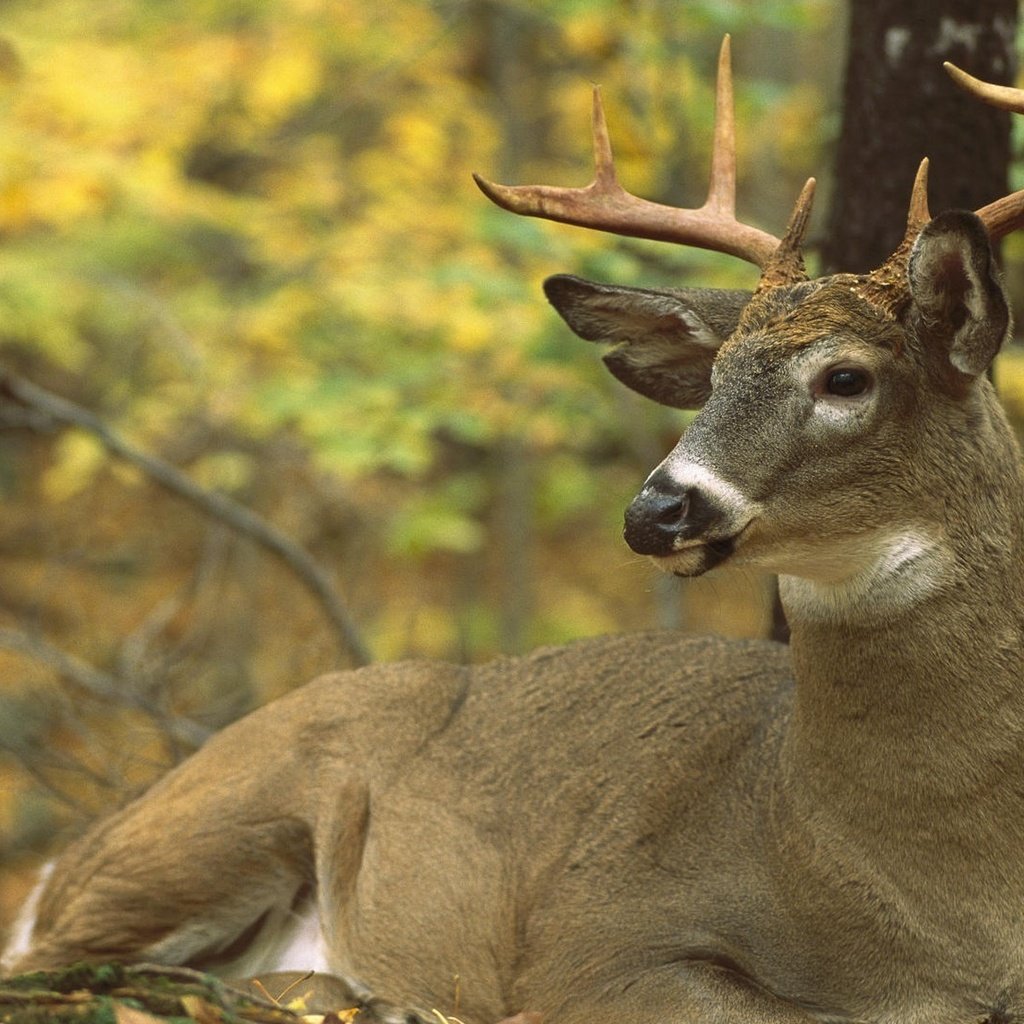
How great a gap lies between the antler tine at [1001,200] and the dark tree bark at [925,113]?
4.14ft

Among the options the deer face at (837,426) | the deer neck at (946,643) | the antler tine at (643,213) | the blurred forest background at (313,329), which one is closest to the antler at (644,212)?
the antler tine at (643,213)

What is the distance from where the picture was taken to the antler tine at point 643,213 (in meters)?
4.34

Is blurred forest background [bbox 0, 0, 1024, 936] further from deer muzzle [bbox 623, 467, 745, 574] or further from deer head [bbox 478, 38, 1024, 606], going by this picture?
deer muzzle [bbox 623, 467, 745, 574]

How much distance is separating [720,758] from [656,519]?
52.7 inches

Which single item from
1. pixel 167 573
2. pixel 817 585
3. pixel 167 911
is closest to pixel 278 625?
pixel 167 573

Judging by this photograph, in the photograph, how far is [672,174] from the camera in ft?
29.3

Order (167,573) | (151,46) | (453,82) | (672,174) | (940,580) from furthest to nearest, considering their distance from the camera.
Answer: (167,573)
(453,82)
(151,46)
(672,174)
(940,580)

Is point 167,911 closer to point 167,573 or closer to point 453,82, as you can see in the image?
point 453,82

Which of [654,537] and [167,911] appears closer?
[654,537]

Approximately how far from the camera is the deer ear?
354 cm

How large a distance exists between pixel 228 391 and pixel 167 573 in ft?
17.5

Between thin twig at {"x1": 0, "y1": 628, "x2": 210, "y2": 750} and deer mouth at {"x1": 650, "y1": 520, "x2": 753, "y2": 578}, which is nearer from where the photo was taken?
deer mouth at {"x1": 650, "y1": 520, "x2": 753, "y2": 578}

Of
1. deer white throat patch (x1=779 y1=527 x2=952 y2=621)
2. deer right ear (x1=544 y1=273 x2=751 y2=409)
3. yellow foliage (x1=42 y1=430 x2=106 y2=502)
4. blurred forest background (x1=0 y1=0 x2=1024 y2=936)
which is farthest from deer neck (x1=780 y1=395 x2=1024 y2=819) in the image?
yellow foliage (x1=42 y1=430 x2=106 y2=502)

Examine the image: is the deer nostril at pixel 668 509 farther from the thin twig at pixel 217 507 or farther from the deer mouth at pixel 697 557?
the thin twig at pixel 217 507
